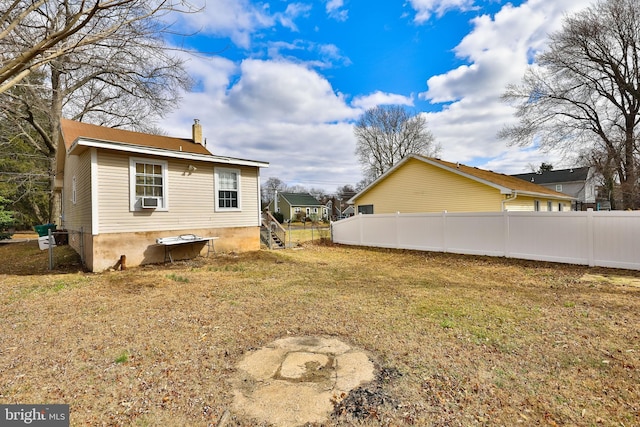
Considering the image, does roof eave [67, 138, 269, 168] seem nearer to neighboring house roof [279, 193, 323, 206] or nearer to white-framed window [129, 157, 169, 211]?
white-framed window [129, 157, 169, 211]

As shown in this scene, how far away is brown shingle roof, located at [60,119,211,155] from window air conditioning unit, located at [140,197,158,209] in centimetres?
281

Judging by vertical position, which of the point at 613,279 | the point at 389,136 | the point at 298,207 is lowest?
the point at 613,279

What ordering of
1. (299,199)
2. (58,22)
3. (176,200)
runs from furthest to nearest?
(299,199) → (176,200) → (58,22)

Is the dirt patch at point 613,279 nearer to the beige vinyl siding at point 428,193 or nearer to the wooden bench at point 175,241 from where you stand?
the beige vinyl siding at point 428,193

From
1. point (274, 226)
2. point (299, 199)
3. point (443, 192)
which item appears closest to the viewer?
point (274, 226)

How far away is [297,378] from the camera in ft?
8.99

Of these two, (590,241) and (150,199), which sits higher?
(150,199)

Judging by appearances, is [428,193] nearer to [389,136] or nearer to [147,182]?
[147,182]

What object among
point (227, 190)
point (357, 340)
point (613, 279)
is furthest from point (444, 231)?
point (357, 340)

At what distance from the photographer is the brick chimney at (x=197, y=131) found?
565 inches

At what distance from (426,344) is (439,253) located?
7917 millimetres

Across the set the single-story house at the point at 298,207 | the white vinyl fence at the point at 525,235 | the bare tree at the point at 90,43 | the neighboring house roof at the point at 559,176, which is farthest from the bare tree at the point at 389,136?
the bare tree at the point at 90,43

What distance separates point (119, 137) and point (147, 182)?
15.4ft

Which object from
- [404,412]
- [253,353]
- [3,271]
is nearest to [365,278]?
[253,353]
